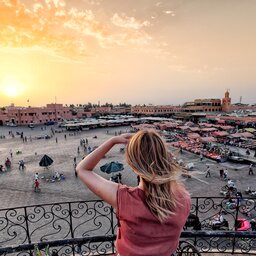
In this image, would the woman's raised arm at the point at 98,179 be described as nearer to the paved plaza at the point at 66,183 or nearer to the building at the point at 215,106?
the paved plaza at the point at 66,183

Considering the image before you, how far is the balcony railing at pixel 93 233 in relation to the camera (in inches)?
131

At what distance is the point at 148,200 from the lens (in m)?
1.24

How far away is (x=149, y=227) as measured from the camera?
1.25 meters

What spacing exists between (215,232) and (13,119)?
7977 centimetres

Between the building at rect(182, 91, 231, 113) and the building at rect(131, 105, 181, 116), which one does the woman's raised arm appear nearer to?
the building at rect(182, 91, 231, 113)

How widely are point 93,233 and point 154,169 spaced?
29.7ft

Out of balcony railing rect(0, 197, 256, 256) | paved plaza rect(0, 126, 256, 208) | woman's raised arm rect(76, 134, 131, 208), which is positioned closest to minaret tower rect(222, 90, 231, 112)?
paved plaza rect(0, 126, 256, 208)

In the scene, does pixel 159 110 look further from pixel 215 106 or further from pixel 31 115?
pixel 31 115

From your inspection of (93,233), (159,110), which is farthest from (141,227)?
(159,110)

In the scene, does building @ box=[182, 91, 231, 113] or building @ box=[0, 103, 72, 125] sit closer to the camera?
building @ box=[0, 103, 72, 125]

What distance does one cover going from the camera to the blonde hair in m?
1.21

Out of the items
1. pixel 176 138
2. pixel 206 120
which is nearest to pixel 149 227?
pixel 176 138

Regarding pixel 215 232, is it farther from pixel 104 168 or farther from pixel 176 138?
pixel 176 138

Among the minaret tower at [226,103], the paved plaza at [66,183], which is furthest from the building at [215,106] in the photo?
the paved plaza at [66,183]
